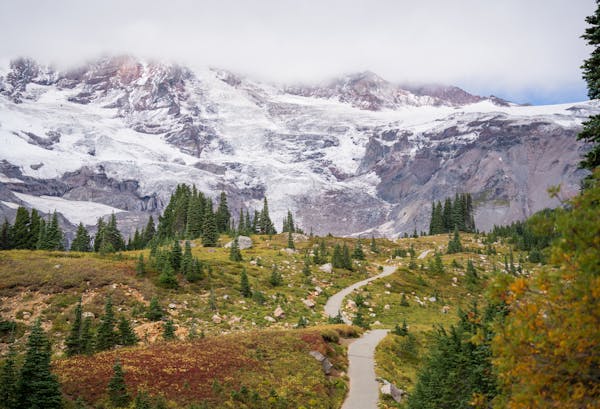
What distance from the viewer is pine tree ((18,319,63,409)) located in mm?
16062

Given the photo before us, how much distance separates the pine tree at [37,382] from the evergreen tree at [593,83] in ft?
73.2

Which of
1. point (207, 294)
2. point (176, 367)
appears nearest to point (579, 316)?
point (176, 367)

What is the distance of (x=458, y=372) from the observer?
1577 centimetres

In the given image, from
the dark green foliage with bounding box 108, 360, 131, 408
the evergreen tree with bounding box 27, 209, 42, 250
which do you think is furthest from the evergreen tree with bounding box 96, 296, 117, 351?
the evergreen tree with bounding box 27, 209, 42, 250

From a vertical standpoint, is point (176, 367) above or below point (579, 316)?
below

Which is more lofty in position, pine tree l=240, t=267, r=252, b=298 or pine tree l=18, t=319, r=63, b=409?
pine tree l=18, t=319, r=63, b=409

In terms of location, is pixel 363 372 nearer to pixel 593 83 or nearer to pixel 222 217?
pixel 593 83

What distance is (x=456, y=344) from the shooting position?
1642 cm

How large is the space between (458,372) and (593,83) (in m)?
13.1

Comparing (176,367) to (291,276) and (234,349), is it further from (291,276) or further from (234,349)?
(291,276)

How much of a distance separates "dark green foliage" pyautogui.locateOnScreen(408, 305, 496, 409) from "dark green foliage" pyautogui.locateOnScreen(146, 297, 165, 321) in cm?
2424

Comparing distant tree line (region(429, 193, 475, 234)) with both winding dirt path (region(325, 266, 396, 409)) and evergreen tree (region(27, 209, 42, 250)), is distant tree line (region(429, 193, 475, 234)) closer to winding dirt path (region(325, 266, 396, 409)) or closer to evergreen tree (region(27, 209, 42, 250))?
winding dirt path (region(325, 266, 396, 409))

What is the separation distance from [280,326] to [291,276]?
20272 millimetres

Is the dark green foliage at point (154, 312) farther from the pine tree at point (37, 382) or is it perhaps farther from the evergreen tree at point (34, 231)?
the evergreen tree at point (34, 231)
